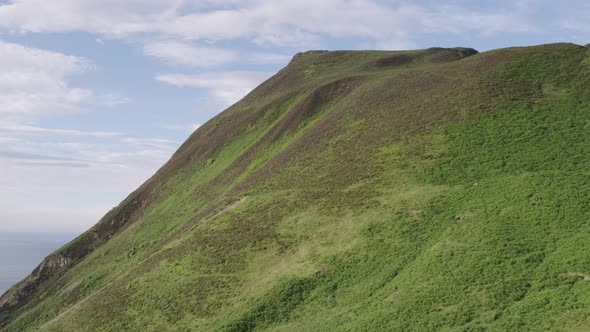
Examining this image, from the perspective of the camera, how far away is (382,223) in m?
45.8

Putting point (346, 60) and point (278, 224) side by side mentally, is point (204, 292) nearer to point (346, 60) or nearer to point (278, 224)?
point (278, 224)

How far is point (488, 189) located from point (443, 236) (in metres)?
7.18

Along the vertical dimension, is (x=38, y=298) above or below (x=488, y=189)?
below

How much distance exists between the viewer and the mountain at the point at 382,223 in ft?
117

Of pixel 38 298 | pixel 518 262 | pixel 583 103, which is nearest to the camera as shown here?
→ pixel 518 262

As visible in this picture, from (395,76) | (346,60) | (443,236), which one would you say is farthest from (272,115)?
(443,236)

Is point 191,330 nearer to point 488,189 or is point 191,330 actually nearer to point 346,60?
point 488,189

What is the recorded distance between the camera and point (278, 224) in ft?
169

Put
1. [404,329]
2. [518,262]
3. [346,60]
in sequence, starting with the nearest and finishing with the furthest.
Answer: [404,329]
[518,262]
[346,60]

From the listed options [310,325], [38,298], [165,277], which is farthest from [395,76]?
[38,298]

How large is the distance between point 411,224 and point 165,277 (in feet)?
70.3

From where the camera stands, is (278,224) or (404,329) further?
(278,224)

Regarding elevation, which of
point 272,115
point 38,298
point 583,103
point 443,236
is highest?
point 272,115

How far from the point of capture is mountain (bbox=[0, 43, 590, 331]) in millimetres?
35688
